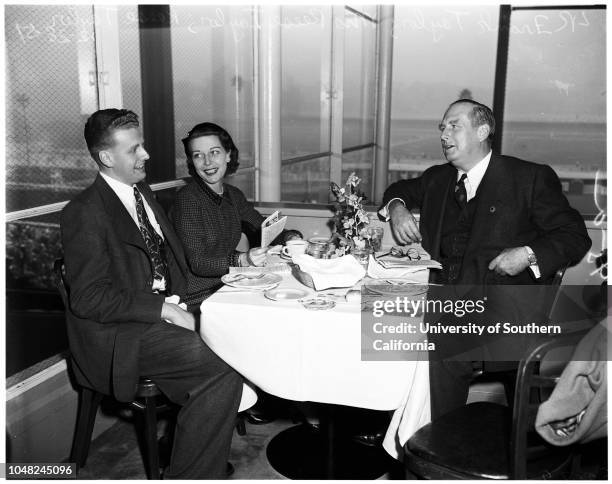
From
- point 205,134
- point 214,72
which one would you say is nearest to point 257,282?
point 205,134

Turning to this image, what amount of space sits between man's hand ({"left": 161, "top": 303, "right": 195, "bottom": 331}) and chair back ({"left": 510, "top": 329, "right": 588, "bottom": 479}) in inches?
45.0

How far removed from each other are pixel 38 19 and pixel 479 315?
2.27 meters

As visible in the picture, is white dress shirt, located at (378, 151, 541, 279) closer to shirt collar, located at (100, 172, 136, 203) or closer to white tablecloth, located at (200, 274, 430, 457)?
white tablecloth, located at (200, 274, 430, 457)

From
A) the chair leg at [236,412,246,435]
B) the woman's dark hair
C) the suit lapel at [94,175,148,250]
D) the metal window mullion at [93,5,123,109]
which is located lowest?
the chair leg at [236,412,246,435]

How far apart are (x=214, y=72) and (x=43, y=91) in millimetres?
2908

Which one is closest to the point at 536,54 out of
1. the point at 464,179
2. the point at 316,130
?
the point at 316,130

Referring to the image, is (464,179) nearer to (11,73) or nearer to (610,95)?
(610,95)

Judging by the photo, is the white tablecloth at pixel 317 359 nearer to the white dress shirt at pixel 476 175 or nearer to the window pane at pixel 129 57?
the white dress shirt at pixel 476 175

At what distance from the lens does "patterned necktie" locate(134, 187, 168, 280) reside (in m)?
2.26

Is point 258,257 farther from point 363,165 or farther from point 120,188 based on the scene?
point 363,165

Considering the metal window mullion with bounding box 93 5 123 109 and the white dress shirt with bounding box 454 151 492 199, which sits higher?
the metal window mullion with bounding box 93 5 123 109

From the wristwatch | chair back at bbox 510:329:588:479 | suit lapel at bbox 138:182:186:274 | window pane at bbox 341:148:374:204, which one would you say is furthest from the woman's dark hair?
window pane at bbox 341:148:374:204

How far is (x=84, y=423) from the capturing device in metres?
2.23

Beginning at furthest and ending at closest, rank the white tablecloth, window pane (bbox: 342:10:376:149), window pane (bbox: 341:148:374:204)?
1. window pane (bbox: 341:148:374:204)
2. window pane (bbox: 342:10:376:149)
3. the white tablecloth
